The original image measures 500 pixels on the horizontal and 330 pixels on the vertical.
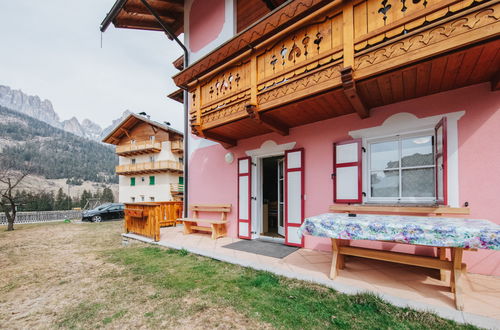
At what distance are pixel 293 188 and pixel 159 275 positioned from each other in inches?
122

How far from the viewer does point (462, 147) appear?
312 centimetres

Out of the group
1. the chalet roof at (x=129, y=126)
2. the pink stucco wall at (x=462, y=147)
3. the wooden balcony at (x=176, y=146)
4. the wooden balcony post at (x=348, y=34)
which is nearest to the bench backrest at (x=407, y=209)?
the pink stucco wall at (x=462, y=147)

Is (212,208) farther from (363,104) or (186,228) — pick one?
(363,104)

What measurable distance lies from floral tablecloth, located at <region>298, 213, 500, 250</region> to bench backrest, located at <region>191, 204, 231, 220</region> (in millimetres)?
3424

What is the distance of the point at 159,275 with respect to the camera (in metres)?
3.36

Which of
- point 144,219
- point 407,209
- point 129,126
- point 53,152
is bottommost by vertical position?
point 144,219

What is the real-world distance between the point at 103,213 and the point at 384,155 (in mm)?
15674

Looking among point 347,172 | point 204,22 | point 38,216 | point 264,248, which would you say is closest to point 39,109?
point 38,216

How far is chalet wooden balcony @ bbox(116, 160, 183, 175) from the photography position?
19.0m

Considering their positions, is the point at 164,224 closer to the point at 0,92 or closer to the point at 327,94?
the point at 327,94

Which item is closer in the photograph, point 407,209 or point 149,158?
point 407,209

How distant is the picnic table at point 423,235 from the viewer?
6.41ft

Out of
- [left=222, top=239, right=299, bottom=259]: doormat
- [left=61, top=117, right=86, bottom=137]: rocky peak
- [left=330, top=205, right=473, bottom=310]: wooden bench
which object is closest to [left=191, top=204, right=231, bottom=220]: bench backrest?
[left=222, top=239, right=299, bottom=259]: doormat

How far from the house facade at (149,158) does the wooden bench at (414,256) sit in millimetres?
17913
